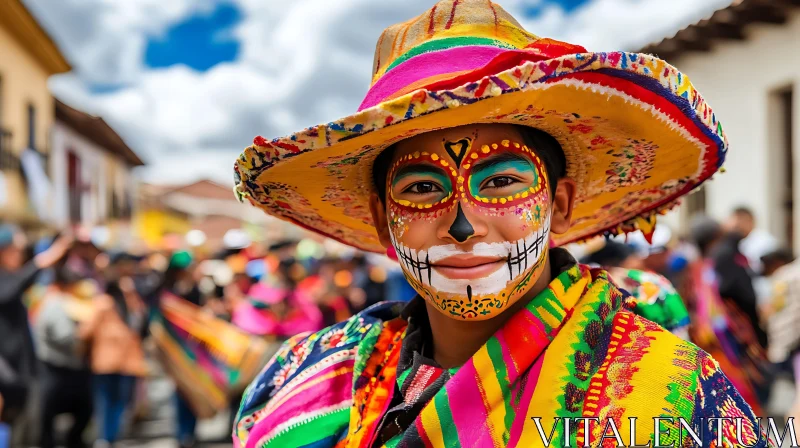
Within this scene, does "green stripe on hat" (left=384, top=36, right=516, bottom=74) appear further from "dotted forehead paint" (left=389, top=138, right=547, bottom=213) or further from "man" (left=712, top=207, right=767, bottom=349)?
"man" (left=712, top=207, right=767, bottom=349)

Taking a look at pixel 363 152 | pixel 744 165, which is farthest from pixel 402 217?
pixel 744 165

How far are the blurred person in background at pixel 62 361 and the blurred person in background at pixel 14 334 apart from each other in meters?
0.48

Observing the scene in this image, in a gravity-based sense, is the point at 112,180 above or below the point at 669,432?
above

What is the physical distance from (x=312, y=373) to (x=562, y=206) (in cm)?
87

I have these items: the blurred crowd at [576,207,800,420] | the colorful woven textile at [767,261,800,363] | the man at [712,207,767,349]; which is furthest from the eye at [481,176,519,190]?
the man at [712,207,767,349]

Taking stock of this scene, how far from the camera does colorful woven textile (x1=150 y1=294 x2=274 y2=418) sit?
6.98 metres

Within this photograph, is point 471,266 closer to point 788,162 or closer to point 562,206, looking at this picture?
point 562,206

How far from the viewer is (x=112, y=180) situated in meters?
34.1

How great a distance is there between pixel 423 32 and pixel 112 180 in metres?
35.0

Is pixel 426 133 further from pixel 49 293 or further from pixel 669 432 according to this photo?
pixel 49 293

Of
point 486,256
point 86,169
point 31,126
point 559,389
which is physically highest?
point 31,126

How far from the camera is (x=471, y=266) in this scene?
1.75 meters

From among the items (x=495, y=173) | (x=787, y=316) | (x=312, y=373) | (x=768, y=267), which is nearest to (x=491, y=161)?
(x=495, y=173)

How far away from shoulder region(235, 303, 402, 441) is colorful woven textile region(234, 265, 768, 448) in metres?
0.04
